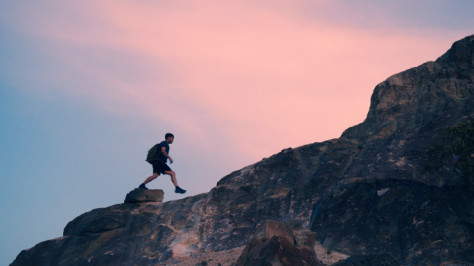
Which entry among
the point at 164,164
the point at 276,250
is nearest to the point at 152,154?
the point at 164,164

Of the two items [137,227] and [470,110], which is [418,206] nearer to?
Answer: [470,110]

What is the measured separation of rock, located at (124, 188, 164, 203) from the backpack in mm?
1376

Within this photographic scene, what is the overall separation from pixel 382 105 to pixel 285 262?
10.1 metres

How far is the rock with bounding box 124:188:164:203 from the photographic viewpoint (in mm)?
18969

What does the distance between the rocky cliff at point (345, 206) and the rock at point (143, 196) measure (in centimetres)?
25

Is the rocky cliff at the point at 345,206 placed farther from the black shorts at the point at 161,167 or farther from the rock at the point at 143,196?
the black shorts at the point at 161,167

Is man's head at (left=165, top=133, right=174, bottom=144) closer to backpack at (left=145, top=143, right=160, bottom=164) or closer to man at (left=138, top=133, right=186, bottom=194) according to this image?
man at (left=138, top=133, right=186, bottom=194)

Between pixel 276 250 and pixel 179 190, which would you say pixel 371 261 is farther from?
pixel 179 190

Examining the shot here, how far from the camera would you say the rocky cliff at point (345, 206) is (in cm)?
1062

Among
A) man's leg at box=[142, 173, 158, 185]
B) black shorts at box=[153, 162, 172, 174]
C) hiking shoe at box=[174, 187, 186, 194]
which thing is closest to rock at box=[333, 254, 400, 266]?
hiking shoe at box=[174, 187, 186, 194]

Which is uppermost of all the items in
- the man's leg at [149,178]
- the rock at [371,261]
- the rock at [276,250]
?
the man's leg at [149,178]

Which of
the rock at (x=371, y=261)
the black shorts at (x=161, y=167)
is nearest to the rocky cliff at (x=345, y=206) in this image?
the rock at (x=371, y=261)

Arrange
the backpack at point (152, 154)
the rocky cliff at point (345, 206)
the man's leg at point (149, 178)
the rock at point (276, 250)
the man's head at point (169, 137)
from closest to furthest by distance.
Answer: the rock at point (276, 250), the rocky cliff at point (345, 206), the backpack at point (152, 154), the man's head at point (169, 137), the man's leg at point (149, 178)

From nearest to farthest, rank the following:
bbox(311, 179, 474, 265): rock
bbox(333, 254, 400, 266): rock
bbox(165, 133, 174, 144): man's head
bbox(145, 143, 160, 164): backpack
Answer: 1. bbox(333, 254, 400, 266): rock
2. bbox(311, 179, 474, 265): rock
3. bbox(145, 143, 160, 164): backpack
4. bbox(165, 133, 174, 144): man's head
